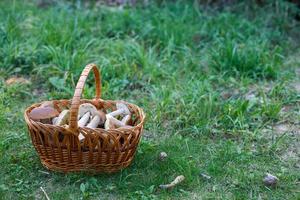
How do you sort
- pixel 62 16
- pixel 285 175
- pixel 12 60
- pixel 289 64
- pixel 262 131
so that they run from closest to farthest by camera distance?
pixel 285 175 → pixel 262 131 → pixel 12 60 → pixel 289 64 → pixel 62 16

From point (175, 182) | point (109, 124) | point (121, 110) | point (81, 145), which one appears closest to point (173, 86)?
point (121, 110)

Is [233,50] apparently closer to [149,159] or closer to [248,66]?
[248,66]

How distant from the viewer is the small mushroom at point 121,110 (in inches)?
130

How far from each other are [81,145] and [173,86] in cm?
156

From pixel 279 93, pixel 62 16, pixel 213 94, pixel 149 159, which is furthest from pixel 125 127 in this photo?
pixel 62 16

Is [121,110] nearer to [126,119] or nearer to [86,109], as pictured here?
[126,119]

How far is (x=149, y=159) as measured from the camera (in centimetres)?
332

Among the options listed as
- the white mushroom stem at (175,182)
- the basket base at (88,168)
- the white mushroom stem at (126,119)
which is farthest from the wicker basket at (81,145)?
the white mushroom stem at (175,182)

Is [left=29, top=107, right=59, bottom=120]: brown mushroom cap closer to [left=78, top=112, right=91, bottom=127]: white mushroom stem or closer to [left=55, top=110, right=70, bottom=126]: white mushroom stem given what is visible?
[left=55, top=110, right=70, bottom=126]: white mushroom stem

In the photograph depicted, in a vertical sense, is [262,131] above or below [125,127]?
below

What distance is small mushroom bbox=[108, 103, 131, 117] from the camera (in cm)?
331

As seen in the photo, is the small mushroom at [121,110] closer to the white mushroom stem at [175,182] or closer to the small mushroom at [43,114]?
the small mushroom at [43,114]

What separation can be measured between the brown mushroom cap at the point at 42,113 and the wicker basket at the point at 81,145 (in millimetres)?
39

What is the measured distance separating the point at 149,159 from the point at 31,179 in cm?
69
